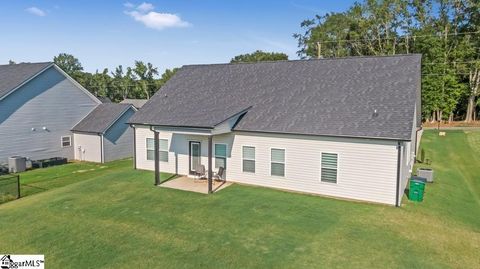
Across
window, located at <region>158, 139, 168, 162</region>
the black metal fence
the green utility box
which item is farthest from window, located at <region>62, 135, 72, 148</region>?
the green utility box

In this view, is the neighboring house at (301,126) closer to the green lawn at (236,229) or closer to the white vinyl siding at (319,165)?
the white vinyl siding at (319,165)

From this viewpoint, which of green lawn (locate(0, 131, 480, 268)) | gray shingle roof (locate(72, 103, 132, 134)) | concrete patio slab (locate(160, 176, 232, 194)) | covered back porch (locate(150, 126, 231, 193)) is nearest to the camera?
green lawn (locate(0, 131, 480, 268))

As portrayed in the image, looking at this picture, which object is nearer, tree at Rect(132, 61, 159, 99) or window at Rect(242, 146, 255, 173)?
window at Rect(242, 146, 255, 173)

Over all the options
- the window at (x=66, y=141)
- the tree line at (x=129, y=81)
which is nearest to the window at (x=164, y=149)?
the window at (x=66, y=141)

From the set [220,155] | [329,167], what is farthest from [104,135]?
[329,167]

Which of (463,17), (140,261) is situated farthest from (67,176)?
(463,17)

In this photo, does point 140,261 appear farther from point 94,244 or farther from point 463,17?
point 463,17

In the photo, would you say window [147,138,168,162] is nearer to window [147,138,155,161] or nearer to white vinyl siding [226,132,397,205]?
window [147,138,155,161]
